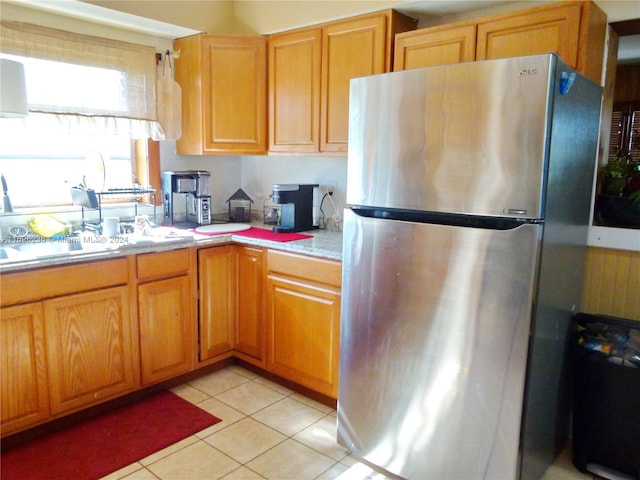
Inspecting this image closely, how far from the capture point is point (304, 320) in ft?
8.55

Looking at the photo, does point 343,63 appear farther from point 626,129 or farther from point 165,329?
point 165,329

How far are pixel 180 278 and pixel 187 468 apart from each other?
3.38 ft

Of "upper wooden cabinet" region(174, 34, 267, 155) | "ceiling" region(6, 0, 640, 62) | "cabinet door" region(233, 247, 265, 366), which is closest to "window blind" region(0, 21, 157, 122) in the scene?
"ceiling" region(6, 0, 640, 62)

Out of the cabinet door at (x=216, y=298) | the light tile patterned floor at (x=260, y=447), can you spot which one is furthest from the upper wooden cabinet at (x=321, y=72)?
the light tile patterned floor at (x=260, y=447)

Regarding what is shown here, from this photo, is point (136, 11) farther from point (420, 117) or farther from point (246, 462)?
point (246, 462)

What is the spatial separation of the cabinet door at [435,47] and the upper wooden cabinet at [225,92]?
39.6 inches

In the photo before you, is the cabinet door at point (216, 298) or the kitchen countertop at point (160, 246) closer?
the kitchen countertop at point (160, 246)

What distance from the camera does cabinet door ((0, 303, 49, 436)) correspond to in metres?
2.09

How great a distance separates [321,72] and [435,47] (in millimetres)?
709

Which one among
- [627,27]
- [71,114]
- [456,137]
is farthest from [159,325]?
[627,27]

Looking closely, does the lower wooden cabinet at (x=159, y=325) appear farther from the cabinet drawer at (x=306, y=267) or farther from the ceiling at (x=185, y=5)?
the ceiling at (x=185, y=5)

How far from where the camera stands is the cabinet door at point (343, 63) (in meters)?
2.49

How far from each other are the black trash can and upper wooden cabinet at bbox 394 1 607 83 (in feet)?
3.63

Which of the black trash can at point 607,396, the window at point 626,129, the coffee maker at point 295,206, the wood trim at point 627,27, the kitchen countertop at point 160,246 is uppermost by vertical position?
the wood trim at point 627,27
